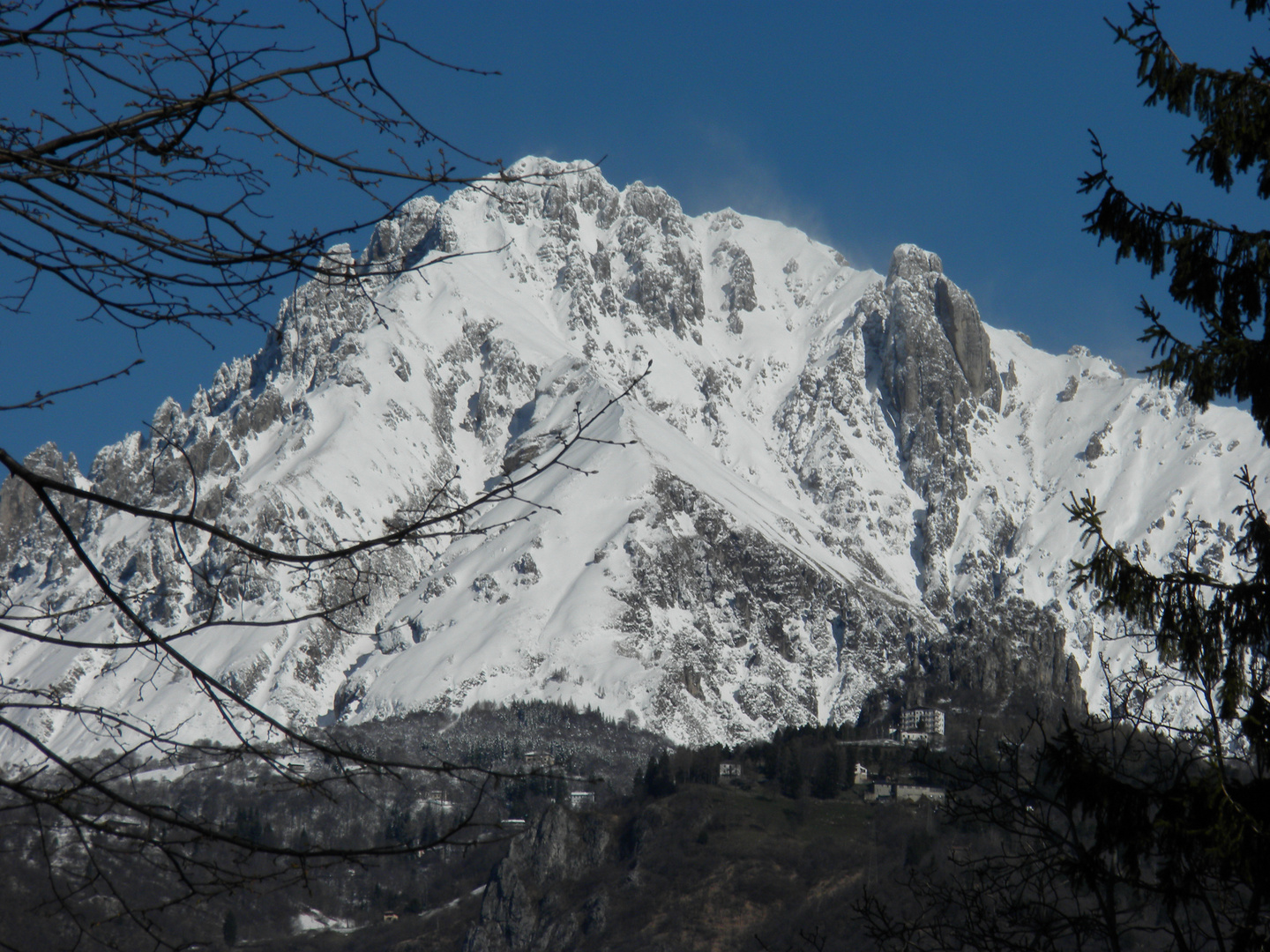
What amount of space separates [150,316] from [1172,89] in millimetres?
7018

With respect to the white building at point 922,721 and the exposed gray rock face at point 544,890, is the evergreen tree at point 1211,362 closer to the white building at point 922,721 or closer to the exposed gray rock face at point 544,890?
the exposed gray rock face at point 544,890

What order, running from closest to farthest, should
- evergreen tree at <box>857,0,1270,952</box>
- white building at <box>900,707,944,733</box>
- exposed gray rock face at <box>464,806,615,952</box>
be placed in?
evergreen tree at <box>857,0,1270,952</box> → exposed gray rock face at <box>464,806,615,952</box> → white building at <box>900,707,944,733</box>

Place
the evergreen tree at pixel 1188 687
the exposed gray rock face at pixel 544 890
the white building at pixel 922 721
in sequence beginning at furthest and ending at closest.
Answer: the white building at pixel 922 721 → the exposed gray rock face at pixel 544 890 → the evergreen tree at pixel 1188 687

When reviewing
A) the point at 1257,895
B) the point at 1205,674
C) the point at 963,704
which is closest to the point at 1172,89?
the point at 1205,674

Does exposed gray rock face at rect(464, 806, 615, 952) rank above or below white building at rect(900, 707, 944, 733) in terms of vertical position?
below

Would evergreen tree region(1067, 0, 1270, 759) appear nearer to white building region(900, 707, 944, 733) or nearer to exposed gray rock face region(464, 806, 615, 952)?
exposed gray rock face region(464, 806, 615, 952)

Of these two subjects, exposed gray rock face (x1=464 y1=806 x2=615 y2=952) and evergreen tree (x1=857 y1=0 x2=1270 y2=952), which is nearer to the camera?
evergreen tree (x1=857 y1=0 x2=1270 y2=952)

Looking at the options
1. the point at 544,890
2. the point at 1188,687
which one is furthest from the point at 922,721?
the point at 1188,687

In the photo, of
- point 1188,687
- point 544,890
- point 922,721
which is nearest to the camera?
point 1188,687

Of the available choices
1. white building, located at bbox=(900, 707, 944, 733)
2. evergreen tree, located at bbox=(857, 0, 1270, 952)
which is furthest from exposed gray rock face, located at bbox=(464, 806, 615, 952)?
evergreen tree, located at bbox=(857, 0, 1270, 952)

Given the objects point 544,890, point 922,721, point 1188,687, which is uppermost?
point 922,721

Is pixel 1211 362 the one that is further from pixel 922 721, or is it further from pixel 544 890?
pixel 922 721

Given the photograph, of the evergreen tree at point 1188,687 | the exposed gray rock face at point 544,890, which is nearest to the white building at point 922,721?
the exposed gray rock face at point 544,890

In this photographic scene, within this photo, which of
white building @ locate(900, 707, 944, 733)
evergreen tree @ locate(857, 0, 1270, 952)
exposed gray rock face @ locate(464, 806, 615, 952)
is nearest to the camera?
evergreen tree @ locate(857, 0, 1270, 952)
